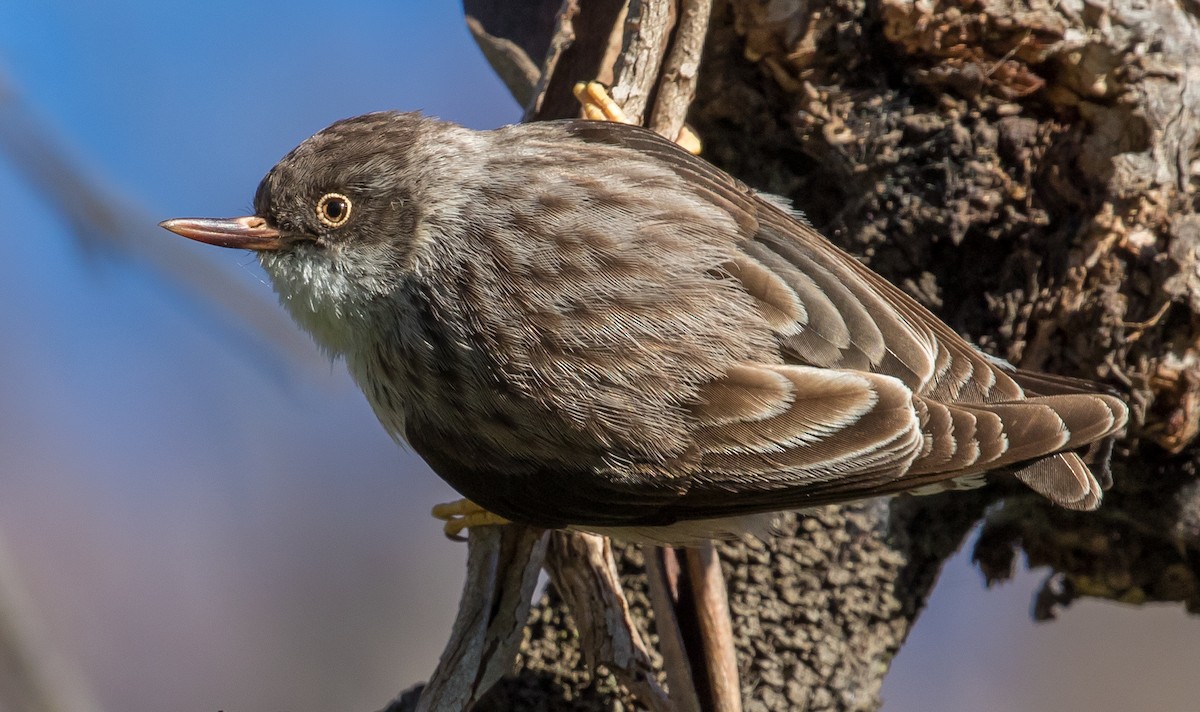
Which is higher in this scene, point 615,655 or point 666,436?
point 666,436

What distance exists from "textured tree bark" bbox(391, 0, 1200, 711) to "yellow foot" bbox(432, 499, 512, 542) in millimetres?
334

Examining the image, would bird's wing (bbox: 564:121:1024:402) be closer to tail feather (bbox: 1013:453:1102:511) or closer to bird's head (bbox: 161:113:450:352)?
tail feather (bbox: 1013:453:1102:511)

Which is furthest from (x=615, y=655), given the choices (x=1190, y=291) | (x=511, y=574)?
(x=1190, y=291)

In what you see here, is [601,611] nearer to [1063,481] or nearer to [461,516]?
[461,516]

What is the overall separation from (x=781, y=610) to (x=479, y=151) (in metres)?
1.59

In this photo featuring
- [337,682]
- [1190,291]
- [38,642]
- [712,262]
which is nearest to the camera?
[38,642]

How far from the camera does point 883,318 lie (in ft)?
9.45

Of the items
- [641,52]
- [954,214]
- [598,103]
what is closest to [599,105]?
[598,103]

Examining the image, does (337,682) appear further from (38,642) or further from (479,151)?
(38,642)

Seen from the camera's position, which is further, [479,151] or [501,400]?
[479,151]

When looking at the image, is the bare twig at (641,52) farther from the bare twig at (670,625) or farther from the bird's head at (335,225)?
the bare twig at (670,625)

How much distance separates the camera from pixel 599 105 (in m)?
3.28

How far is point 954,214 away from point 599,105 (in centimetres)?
106

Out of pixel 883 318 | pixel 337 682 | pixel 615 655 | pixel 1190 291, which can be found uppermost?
pixel 1190 291
